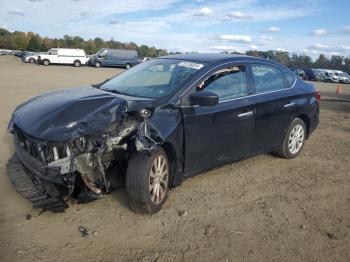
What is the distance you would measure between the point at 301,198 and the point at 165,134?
2.06 m

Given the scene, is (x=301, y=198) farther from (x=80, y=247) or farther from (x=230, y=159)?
(x=80, y=247)

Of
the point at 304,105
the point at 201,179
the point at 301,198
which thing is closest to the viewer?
the point at 301,198

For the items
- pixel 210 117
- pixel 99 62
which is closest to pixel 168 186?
pixel 210 117

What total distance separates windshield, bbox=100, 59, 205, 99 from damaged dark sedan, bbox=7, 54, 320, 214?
2cm

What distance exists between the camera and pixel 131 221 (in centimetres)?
422

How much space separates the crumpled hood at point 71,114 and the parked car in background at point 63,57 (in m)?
37.8

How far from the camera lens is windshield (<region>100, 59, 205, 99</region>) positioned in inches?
190

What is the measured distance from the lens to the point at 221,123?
497 centimetres

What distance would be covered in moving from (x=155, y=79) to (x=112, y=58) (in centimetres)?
3744

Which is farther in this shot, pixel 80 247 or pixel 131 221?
pixel 131 221

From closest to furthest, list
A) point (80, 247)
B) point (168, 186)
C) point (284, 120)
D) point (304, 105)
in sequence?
point (80, 247) → point (168, 186) → point (284, 120) → point (304, 105)

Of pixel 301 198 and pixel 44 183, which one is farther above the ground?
pixel 44 183

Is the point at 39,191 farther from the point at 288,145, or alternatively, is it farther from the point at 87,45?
the point at 87,45

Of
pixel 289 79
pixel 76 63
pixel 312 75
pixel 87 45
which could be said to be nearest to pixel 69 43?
pixel 87 45
